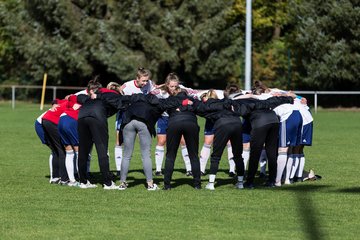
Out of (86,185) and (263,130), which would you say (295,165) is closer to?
(263,130)

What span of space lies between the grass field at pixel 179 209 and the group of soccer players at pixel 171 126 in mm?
401

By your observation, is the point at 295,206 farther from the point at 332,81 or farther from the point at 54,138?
the point at 332,81

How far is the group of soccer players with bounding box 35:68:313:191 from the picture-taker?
1514 cm

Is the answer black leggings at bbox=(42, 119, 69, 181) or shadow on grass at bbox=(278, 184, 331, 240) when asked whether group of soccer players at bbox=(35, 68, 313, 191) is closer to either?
black leggings at bbox=(42, 119, 69, 181)

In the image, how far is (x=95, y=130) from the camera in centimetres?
1521

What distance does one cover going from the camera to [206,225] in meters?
11.8

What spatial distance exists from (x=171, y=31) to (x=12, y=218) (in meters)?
36.5

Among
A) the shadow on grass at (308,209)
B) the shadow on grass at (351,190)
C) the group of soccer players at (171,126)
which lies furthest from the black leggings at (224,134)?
the shadow on grass at (351,190)

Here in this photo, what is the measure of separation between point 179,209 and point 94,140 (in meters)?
2.71

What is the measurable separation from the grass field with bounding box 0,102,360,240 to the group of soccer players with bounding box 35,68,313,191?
1.32 feet

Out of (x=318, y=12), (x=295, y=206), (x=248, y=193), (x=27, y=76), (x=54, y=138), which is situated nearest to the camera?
(x=295, y=206)

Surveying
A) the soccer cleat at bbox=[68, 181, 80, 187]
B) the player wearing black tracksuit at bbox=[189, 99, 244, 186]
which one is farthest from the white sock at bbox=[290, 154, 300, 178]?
the soccer cleat at bbox=[68, 181, 80, 187]

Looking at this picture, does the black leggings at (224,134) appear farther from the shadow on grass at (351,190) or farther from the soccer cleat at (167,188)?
the shadow on grass at (351,190)

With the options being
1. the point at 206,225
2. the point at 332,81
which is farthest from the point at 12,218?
the point at 332,81
